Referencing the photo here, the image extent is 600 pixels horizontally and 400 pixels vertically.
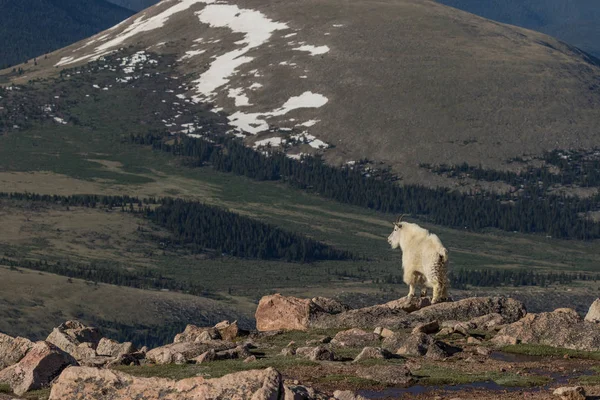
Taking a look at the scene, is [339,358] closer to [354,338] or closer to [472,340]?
[354,338]

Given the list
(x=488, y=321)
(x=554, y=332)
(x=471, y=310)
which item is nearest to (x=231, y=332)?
(x=471, y=310)

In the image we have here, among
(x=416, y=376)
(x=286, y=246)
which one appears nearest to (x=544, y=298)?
(x=286, y=246)

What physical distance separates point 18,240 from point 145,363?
136 meters

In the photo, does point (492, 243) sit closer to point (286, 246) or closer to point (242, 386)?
point (286, 246)

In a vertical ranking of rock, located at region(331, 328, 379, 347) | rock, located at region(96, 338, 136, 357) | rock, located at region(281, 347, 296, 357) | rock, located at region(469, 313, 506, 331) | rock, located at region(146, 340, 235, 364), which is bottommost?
rock, located at region(96, 338, 136, 357)

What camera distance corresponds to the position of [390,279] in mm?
153875

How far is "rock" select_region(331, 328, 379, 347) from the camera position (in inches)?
1331

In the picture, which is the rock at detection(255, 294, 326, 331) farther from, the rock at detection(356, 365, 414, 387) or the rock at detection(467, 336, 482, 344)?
the rock at detection(356, 365, 414, 387)

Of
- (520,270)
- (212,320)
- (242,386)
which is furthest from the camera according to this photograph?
(520,270)

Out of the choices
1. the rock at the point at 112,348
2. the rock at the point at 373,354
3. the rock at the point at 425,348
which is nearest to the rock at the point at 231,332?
the rock at the point at 112,348

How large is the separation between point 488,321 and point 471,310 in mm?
2295

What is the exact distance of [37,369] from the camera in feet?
93.4

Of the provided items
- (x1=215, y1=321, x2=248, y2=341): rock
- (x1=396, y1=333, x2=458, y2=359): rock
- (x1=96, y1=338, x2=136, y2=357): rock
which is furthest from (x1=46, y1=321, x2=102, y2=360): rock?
(x1=396, y1=333, x2=458, y2=359): rock

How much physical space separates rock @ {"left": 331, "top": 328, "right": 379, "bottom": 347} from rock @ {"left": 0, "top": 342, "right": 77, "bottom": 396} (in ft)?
27.5
